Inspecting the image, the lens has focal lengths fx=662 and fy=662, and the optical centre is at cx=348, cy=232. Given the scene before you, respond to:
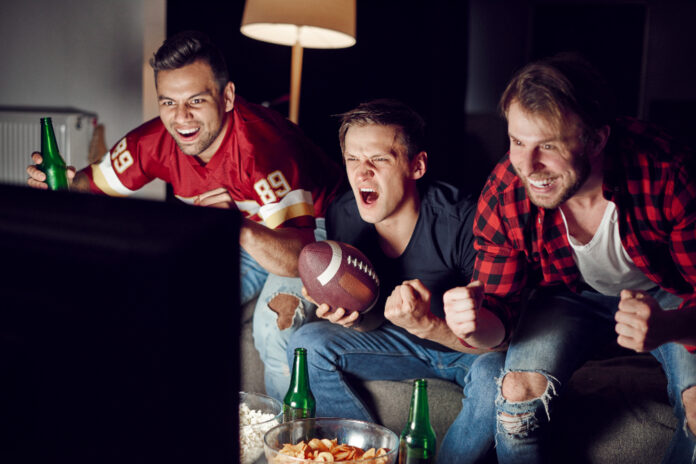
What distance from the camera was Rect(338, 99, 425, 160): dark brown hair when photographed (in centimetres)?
163

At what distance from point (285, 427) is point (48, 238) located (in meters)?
1.05

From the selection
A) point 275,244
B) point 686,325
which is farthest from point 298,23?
point 686,325

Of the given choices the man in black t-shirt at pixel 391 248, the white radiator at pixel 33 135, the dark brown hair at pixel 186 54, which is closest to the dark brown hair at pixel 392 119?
the man in black t-shirt at pixel 391 248

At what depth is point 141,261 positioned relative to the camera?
11.9 inches

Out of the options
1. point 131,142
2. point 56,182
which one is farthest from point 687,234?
point 56,182

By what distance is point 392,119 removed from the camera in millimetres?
1637

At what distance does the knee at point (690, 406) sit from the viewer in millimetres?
1270

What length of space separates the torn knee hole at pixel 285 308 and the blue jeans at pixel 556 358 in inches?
24.5

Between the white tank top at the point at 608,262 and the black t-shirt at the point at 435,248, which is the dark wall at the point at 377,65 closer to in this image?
the black t-shirt at the point at 435,248

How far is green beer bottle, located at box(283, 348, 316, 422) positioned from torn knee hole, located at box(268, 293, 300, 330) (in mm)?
344

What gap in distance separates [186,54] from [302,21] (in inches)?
19.3

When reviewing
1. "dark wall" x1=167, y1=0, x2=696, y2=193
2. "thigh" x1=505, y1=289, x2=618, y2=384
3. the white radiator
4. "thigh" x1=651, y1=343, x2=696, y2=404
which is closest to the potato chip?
"thigh" x1=505, y1=289, x2=618, y2=384

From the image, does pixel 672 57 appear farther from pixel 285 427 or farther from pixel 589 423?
pixel 285 427

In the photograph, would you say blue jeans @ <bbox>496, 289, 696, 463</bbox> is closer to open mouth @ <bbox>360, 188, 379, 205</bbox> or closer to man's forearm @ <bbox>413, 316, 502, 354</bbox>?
man's forearm @ <bbox>413, 316, 502, 354</bbox>
